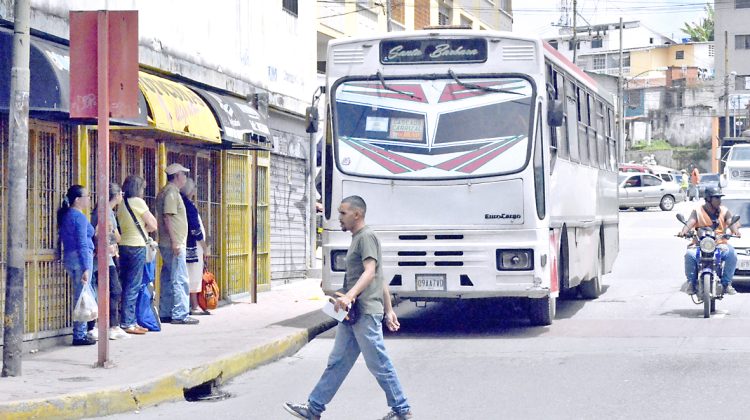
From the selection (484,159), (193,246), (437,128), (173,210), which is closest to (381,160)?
(437,128)

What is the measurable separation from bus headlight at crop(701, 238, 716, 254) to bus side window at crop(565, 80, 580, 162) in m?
2.00

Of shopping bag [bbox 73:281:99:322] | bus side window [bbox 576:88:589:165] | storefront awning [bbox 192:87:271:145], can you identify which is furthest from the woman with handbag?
bus side window [bbox 576:88:589:165]

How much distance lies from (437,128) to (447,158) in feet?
1.19

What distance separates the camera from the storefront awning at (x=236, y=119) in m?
16.0

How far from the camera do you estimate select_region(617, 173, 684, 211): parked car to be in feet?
158

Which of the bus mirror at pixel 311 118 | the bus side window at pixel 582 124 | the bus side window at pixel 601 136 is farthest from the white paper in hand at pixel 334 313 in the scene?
Answer: the bus side window at pixel 601 136

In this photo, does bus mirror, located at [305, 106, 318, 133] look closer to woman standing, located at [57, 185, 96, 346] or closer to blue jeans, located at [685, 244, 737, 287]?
woman standing, located at [57, 185, 96, 346]

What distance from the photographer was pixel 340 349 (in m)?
8.30

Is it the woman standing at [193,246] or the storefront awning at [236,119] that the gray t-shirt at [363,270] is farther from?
the storefront awning at [236,119]

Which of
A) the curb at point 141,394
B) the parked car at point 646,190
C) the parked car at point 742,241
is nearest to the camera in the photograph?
the curb at point 141,394

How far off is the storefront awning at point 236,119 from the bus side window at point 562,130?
14.2 feet

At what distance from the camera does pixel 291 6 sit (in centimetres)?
2170

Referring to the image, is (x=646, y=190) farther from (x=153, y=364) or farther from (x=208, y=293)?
(x=153, y=364)

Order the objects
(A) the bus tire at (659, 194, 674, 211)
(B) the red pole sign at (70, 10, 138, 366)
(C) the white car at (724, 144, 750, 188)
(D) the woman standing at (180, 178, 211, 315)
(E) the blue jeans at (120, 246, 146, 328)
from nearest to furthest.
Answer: (B) the red pole sign at (70, 10, 138, 366) < (E) the blue jeans at (120, 246, 146, 328) < (D) the woman standing at (180, 178, 211, 315) < (C) the white car at (724, 144, 750, 188) < (A) the bus tire at (659, 194, 674, 211)
